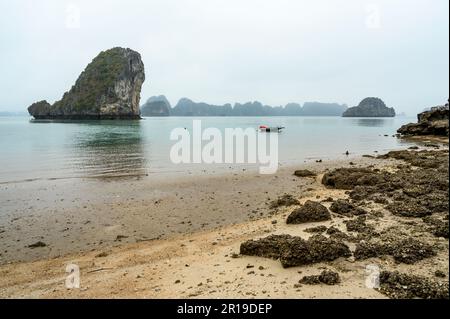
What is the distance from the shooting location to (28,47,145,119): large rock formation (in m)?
182

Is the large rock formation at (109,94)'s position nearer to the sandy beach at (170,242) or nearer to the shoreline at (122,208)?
the shoreline at (122,208)

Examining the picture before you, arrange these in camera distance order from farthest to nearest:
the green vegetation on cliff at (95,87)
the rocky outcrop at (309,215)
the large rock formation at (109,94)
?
the green vegetation on cliff at (95,87) → the large rock formation at (109,94) → the rocky outcrop at (309,215)

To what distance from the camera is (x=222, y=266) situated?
28.7 feet

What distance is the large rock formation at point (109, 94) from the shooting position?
182m

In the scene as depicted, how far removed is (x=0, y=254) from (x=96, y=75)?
674ft

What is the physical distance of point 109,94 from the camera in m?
182

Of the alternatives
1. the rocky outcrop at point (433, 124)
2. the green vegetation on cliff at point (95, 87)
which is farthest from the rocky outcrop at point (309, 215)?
the green vegetation on cliff at point (95, 87)

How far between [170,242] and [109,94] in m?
184

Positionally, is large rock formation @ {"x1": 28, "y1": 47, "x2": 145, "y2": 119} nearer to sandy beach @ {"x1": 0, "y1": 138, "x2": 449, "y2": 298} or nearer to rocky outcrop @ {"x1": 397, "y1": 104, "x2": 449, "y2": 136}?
rocky outcrop @ {"x1": 397, "y1": 104, "x2": 449, "y2": 136}

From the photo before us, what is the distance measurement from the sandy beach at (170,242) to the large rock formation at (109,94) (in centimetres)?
17073

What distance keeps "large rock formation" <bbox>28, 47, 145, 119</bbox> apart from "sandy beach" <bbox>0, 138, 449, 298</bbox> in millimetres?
170730

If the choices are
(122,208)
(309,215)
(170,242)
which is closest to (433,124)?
(309,215)

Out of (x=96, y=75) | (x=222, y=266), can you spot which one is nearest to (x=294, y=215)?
(x=222, y=266)
